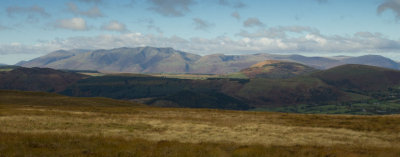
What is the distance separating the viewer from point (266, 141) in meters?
31.9

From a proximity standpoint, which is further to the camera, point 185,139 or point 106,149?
point 185,139

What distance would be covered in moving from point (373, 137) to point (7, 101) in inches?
3051

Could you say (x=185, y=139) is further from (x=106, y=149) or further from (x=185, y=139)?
(x=106, y=149)

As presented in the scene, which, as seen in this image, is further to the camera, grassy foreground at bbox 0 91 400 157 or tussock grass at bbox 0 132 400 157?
grassy foreground at bbox 0 91 400 157

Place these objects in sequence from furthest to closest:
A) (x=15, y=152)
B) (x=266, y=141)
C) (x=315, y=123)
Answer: (x=315, y=123) < (x=266, y=141) < (x=15, y=152)

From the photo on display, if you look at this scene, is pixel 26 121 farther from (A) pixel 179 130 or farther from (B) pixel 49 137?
(A) pixel 179 130

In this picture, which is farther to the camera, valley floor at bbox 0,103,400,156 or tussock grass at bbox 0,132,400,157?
valley floor at bbox 0,103,400,156

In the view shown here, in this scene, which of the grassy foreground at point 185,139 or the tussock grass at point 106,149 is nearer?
the tussock grass at point 106,149

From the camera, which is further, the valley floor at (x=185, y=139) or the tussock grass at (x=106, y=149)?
the valley floor at (x=185, y=139)

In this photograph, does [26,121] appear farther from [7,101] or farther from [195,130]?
[7,101]

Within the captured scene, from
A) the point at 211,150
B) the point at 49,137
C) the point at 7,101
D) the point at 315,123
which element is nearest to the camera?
the point at 211,150

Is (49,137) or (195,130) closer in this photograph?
(49,137)

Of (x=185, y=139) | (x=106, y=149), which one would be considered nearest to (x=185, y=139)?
(x=185, y=139)

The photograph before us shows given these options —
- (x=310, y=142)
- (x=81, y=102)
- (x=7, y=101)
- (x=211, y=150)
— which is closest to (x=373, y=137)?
(x=310, y=142)
